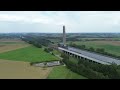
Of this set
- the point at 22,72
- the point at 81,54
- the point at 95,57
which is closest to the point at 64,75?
the point at 22,72

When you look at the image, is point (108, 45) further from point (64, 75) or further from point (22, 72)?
point (22, 72)

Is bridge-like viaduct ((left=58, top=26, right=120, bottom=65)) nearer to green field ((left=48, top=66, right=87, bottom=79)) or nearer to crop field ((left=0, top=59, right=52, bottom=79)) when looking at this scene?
green field ((left=48, top=66, right=87, bottom=79))

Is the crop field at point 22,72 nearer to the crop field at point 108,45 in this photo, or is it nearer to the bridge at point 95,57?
the bridge at point 95,57

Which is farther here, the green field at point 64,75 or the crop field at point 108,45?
the crop field at point 108,45

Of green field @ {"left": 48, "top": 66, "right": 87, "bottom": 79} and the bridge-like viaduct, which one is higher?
green field @ {"left": 48, "top": 66, "right": 87, "bottom": 79}

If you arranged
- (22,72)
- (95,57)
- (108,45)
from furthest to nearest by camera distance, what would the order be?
(108,45)
(95,57)
(22,72)

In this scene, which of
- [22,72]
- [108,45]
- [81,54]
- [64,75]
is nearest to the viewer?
[64,75]

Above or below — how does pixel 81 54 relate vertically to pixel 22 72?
below

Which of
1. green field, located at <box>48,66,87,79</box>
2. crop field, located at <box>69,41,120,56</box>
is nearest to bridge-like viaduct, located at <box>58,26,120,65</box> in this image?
crop field, located at <box>69,41,120,56</box>

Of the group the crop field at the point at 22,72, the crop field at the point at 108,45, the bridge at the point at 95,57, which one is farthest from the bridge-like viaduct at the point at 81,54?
the crop field at the point at 22,72

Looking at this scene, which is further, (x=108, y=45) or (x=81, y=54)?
(x=108, y=45)
